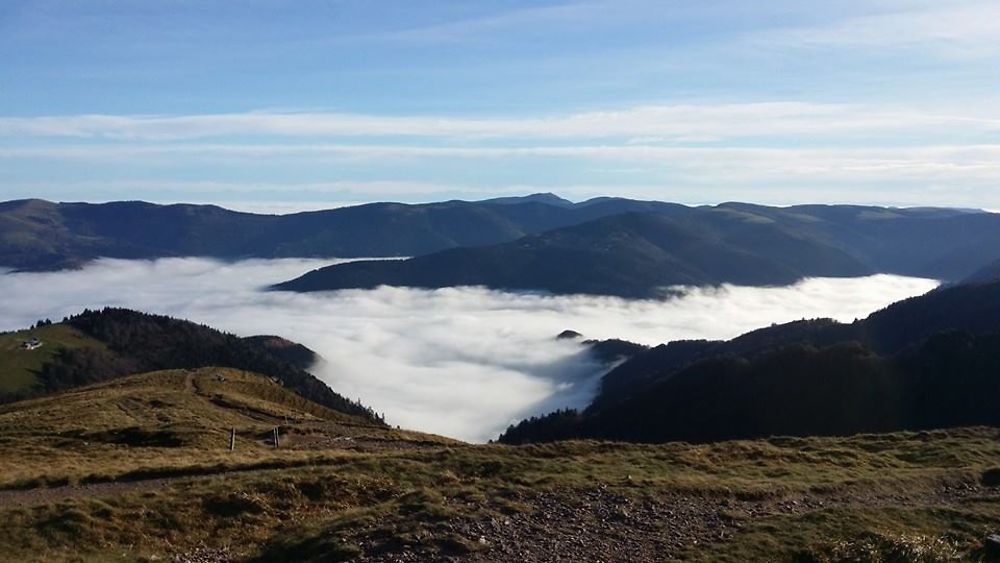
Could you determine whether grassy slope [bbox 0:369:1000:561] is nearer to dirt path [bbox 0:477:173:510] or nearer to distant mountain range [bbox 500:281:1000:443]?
dirt path [bbox 0:477:173:510]

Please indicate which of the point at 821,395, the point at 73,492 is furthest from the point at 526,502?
the point at 821,395

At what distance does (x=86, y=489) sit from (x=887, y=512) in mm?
29940

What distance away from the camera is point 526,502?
2705 cm

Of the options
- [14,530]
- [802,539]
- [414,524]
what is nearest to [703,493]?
[802,539]

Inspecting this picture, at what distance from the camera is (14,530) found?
2608cm

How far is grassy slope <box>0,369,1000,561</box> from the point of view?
938 inches

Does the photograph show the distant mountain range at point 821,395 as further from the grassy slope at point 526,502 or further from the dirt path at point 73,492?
the dirt path at point 73,492

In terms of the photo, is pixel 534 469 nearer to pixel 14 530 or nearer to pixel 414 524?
pixel 414 524

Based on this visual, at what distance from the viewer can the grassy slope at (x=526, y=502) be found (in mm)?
23812

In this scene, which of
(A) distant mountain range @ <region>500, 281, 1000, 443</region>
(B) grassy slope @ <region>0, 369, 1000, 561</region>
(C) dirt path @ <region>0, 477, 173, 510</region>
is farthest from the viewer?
(A) distant mountain range @ <region>500, 281, 1000, 443</region>

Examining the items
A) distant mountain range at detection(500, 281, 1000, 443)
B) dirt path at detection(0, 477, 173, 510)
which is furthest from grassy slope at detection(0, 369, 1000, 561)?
distant mountain range at detection(500, 281, 1000, 443)

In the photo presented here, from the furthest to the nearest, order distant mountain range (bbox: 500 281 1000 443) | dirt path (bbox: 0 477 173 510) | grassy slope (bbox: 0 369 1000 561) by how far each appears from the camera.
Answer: distant mountain range (bbox: 500 281 1000 443) < dirt path (bbox: 0 477 173 510) < grassy slope (bbox: 0 369 1000 561)

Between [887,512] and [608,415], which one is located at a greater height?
[887,512]

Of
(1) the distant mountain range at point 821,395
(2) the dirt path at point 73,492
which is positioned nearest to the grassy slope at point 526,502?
(2) the dirt path at point 73,492
